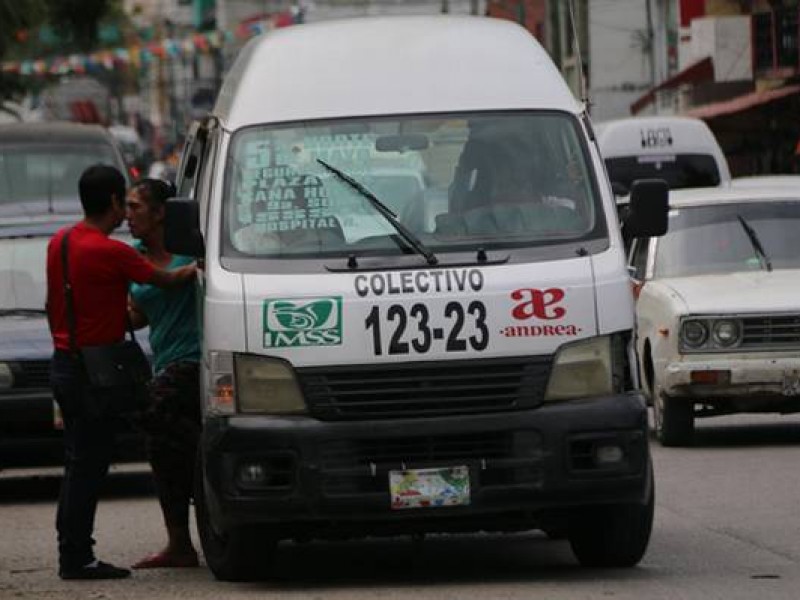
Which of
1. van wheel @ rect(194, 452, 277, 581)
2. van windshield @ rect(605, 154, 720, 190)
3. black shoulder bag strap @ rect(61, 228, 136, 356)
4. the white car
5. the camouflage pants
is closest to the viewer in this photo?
van wheel @ rect(194, 452, 277, 581)

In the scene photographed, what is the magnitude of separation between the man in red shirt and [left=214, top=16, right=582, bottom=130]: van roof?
73 cm

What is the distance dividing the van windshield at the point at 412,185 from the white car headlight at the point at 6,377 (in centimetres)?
437

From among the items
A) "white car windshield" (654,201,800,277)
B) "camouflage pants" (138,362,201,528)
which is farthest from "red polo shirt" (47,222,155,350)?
"white car windshield" (654,201,800,277)

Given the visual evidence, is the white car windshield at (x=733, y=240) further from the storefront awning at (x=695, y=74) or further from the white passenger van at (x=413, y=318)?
the storefront awning at (x=695, y=74)

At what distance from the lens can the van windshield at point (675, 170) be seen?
3028cm

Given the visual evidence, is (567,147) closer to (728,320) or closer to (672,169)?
(728,320)

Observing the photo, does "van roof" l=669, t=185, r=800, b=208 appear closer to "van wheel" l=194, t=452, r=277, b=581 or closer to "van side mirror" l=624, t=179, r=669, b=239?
"van side mirror" l=624, t=179, r=669, b=239

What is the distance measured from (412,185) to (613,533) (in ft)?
5.76

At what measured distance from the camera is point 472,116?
11.3 metres

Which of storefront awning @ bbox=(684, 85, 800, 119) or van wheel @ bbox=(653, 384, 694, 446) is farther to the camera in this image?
storefront awning @ bbox=(684, 85, 800, 119)

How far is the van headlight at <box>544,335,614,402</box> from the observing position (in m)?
10.5

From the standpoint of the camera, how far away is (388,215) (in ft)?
35.8

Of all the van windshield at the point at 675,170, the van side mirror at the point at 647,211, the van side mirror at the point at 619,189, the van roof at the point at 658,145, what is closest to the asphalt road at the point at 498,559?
the van side mirror at the point at 647,211

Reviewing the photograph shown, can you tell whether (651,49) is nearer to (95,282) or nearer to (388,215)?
(95,282)
